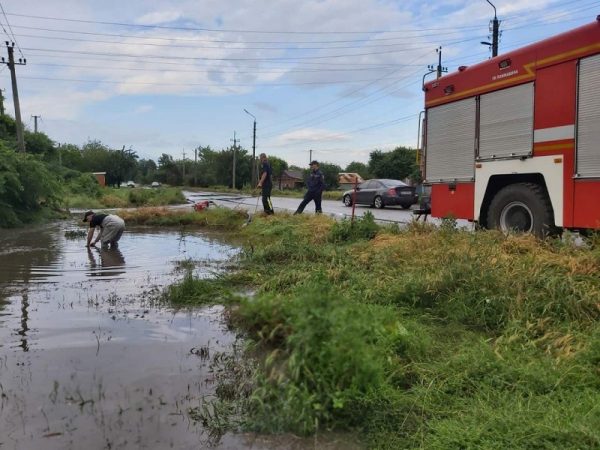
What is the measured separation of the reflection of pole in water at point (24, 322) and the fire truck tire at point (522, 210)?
6.51 meters

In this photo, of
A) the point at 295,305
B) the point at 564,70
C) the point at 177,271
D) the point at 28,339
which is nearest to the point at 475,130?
the point at 564,70

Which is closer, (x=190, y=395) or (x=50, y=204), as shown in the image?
(x=190, y=395)

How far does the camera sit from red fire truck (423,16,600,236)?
281 inches

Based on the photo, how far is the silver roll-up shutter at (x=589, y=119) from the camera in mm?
6977

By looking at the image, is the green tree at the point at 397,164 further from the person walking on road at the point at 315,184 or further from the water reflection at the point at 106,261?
the water reflection at the point at 106,261

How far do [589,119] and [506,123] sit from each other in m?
1.59

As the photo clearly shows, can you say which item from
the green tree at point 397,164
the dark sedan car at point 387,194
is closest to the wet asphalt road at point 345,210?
the dark sedan car at point 387,194

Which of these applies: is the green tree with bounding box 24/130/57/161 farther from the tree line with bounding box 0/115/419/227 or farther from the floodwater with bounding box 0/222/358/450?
the floodwater with bounding box 0/222/358/450

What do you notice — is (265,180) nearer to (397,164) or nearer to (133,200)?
(133,200)

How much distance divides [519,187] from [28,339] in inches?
277

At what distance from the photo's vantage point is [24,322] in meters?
5.60

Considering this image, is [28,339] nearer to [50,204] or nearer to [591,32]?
[591,32]

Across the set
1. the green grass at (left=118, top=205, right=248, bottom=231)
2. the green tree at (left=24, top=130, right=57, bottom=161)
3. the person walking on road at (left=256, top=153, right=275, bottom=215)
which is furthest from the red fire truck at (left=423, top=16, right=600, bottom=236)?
the green tree at (left=24, top=130, right=57, bottom=161)

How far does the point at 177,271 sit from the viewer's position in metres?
8.66
